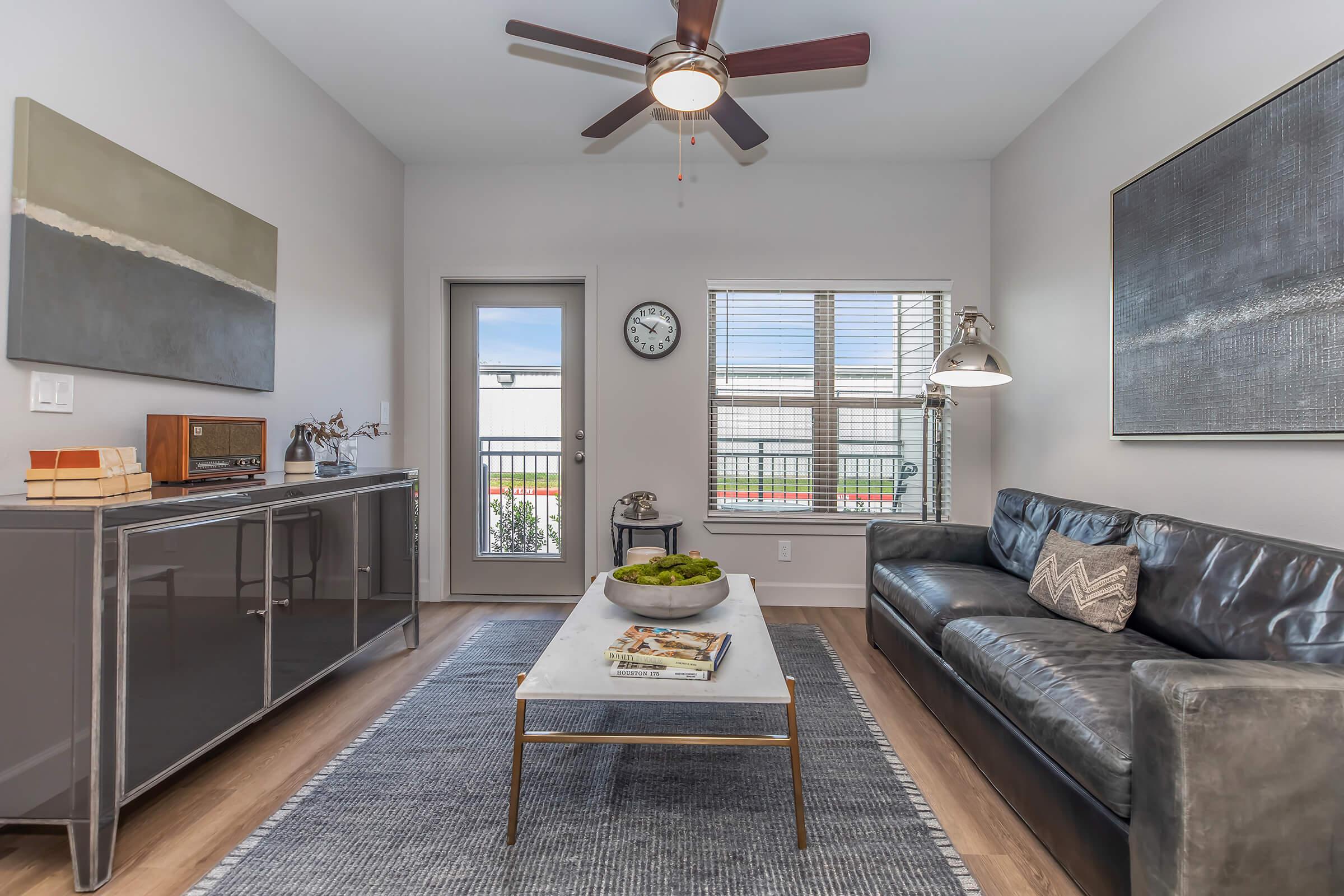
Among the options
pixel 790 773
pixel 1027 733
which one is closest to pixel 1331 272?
pixel 1027 733

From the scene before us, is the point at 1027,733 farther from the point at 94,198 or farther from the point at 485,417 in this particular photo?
the point at 485,417

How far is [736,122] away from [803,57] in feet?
1.48

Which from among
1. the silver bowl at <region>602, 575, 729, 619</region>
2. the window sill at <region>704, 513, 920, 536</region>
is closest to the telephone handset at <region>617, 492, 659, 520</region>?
the window sill at <region>704, 513, 920, 536</region>

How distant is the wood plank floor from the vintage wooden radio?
35.9 inches

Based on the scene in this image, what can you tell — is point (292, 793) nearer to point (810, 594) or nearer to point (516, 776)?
point (516, 776)

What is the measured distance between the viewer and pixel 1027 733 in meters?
1.61

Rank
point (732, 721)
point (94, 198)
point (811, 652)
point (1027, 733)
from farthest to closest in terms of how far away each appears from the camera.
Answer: point (811, 652) < point (732, 721) < point (94, 198) < point (1027, 733)

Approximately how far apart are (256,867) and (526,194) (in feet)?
11.6

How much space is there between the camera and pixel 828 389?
3992 mm

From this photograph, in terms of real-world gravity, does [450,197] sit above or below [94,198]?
above

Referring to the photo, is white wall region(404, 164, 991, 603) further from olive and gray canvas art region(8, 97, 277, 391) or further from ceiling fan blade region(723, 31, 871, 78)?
ceiling fan blade region(723, 31, 871, 78)

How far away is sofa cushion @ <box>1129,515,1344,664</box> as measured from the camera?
1.53 m

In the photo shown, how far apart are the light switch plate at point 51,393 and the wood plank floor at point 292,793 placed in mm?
1106

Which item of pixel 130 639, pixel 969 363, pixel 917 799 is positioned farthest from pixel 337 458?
pixel 969 363
